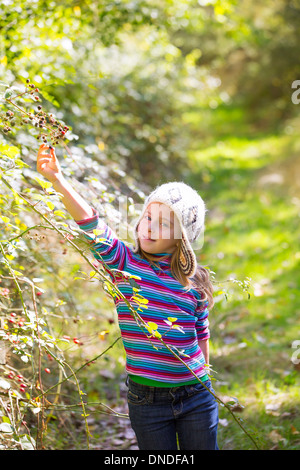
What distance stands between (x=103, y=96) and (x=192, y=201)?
14.8 ft

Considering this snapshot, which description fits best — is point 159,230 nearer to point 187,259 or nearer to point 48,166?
point 187,259

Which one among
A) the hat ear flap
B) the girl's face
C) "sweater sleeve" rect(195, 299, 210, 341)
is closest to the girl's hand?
the girl's face

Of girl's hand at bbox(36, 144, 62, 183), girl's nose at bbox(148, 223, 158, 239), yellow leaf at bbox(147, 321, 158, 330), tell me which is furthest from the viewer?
girl's nose at bbox(148, 223, 158, 239)

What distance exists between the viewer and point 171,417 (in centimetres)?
204

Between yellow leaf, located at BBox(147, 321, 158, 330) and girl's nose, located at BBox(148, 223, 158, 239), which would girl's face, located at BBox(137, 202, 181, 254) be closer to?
girl's nose, located at BBox(148, 223, 158, 239)

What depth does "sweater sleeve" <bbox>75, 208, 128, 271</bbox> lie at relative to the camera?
1.96 m

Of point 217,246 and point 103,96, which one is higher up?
point 103,96

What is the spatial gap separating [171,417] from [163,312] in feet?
1.26

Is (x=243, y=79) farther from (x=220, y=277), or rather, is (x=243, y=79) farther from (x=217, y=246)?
(x=220, y=277)

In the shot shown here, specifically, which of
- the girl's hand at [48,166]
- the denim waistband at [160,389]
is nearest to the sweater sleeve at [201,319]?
the denim waistband at [160,389]

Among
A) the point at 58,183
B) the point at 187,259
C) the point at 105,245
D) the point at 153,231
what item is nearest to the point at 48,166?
the point at 58,183

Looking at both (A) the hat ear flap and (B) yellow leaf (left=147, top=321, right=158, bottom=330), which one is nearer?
(B) yellow leaf (left=147, top=321, right=158, bottom=330)
